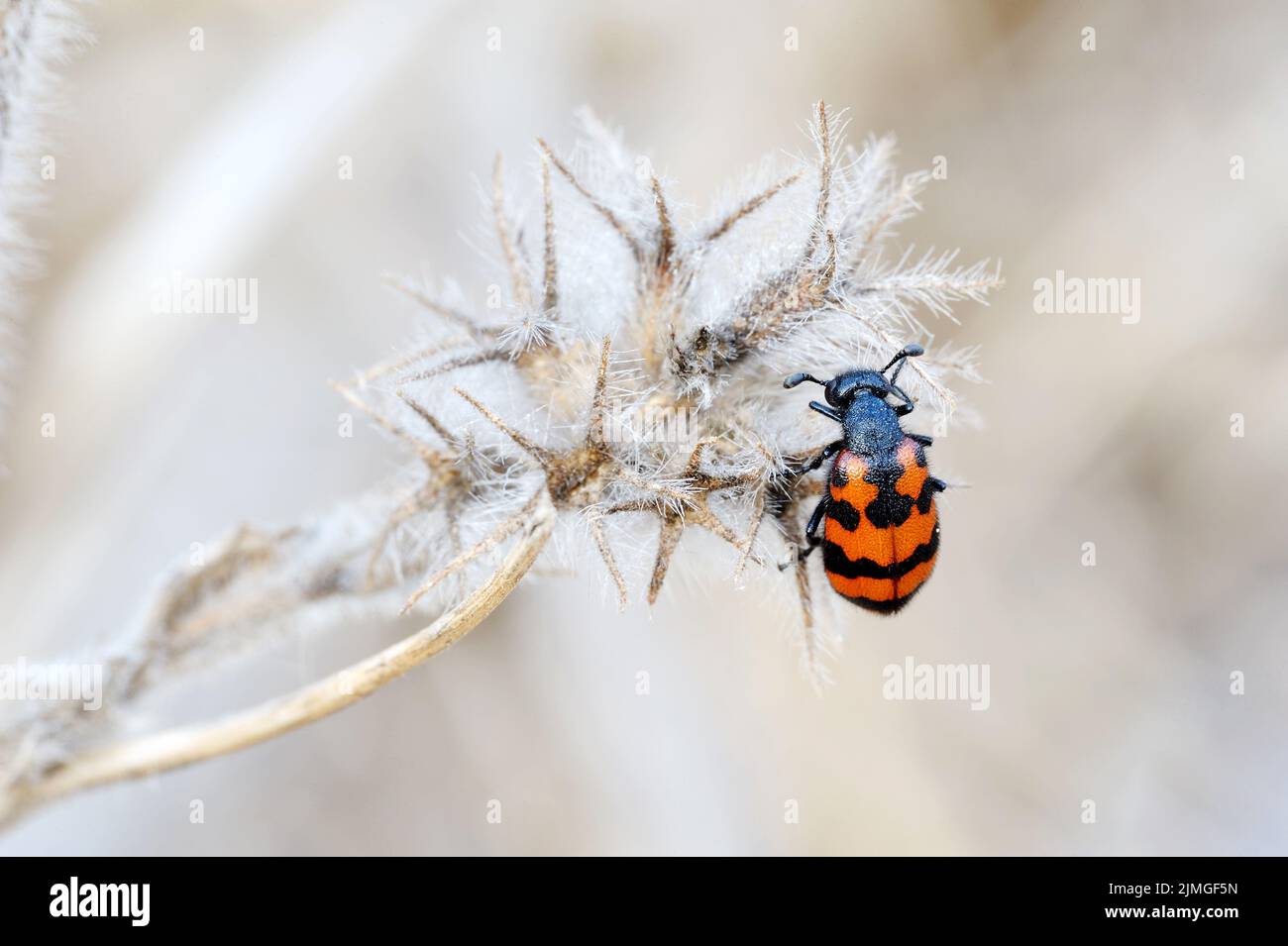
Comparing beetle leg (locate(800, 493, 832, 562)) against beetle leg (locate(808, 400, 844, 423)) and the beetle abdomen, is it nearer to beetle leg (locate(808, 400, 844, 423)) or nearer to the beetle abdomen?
the beetle abdomen

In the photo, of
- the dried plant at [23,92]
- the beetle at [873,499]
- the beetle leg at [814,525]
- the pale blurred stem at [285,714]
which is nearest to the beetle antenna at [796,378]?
the beetle at [873,499]

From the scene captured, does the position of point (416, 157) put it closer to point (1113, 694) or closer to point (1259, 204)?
point (1259, 204)

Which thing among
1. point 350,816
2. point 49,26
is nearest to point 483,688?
point 350,816

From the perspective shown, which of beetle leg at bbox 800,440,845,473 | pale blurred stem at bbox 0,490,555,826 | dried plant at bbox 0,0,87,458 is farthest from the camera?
dried plant at bbox 0,0,87,458

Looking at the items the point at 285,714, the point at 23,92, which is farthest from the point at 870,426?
the point at 23,92

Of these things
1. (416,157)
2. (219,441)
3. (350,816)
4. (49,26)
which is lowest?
(350,816)

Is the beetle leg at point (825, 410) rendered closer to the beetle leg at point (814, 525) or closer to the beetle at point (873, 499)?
the beetle at point (873, 499)

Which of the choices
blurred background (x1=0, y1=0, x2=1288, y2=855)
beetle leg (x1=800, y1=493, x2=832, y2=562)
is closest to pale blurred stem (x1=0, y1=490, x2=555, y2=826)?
beetle leg (x1=800, y1=493, x2=832, y2=562)
